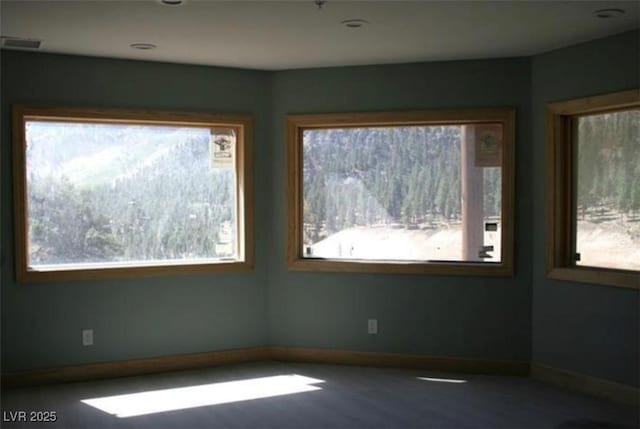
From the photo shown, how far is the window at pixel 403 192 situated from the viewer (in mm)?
5801

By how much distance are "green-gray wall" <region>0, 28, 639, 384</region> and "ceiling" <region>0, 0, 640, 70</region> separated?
0.21m

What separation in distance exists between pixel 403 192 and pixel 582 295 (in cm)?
171

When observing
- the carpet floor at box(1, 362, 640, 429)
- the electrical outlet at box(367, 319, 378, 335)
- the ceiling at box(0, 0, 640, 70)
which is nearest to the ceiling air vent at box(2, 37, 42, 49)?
the ceiling at box(0, 0, 640, 70)

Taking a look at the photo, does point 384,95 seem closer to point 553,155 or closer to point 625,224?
point 553,155

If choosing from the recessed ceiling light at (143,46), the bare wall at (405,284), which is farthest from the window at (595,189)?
the recessed ceiling light at (143,46)

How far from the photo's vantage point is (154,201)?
601 centimetres

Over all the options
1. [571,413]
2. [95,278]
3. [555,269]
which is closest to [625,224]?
[555,269]

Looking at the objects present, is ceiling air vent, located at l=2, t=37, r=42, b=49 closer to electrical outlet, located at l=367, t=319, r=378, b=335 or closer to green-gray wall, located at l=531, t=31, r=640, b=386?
electrical outlet, located at l=367, t=319, r=378, b=335

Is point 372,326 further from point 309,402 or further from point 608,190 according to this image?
point 608,190

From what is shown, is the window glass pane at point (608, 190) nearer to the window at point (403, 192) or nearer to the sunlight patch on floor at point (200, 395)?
the window at point (403, 192)

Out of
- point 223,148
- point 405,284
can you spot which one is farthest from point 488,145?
point 223,148

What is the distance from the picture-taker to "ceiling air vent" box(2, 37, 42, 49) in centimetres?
489

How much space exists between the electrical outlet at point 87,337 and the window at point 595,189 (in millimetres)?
3645

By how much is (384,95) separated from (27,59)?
2852 millimetres
